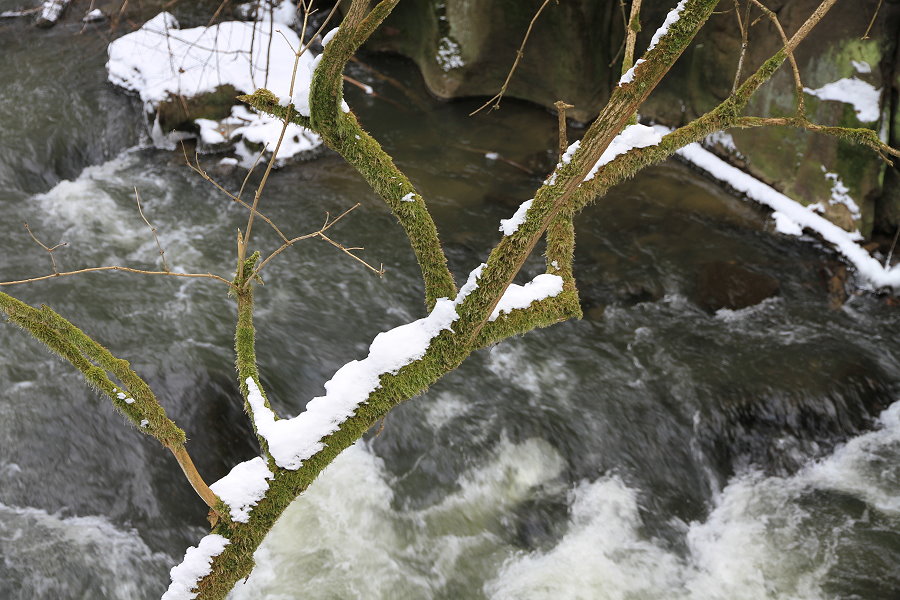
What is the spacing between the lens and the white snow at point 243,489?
193 centimetres

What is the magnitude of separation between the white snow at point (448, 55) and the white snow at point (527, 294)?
306 inches

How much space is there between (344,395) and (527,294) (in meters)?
0.60

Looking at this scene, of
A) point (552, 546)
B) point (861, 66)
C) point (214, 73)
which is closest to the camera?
point (552, 546)

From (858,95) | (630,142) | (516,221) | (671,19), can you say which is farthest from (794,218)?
(516,221)

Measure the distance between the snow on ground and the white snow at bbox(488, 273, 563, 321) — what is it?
6279 millimetres

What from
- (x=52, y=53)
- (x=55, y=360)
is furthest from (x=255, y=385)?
(x=52, y=53)

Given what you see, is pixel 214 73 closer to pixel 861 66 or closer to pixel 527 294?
pixel 861 66

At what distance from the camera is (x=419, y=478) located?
5324 millimetres

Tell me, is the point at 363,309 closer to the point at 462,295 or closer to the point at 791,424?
the point at 791,424

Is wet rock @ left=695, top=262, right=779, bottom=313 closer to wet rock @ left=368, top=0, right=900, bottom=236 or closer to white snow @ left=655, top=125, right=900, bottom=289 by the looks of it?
white snow @ left=655, top=125, right=900, bottom=289

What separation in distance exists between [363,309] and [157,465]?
2.29m

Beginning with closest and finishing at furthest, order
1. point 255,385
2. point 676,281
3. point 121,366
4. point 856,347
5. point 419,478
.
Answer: point 121,366 < point 255,385 < point 419,478 < point 856,347 < point 676,281

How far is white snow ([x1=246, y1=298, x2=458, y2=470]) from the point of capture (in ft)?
6.42

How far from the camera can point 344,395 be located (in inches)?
80.1
